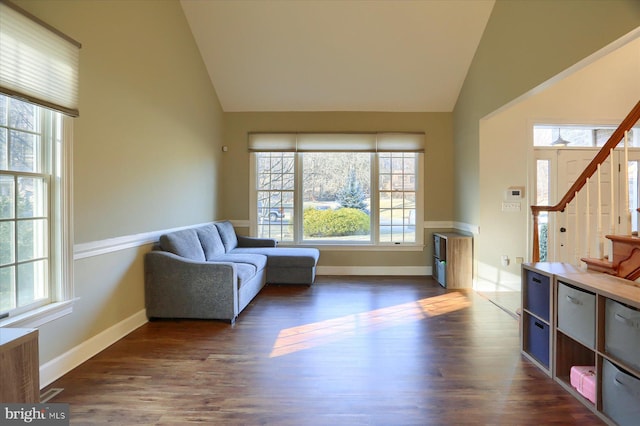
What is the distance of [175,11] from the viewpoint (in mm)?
4027

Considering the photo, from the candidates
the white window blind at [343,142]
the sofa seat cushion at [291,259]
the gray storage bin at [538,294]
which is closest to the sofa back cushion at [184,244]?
the sofa seat cushion at [291,259]

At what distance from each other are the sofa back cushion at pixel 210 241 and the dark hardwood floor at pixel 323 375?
0.98 meters

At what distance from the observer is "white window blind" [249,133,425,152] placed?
5559 mm

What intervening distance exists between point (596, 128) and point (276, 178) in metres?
4.79

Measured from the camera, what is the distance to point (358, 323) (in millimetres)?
3416

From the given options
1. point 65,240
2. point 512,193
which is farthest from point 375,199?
point 65,240

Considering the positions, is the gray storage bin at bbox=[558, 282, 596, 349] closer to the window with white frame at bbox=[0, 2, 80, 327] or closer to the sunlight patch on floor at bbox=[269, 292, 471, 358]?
the sunlight patch on floor at bbox=[269, 292, 471, 358]

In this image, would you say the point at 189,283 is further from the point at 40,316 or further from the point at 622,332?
the point at 622,332

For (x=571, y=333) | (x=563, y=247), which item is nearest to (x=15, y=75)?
(x=571, y=333)

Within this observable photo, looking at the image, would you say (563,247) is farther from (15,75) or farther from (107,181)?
(15,75)

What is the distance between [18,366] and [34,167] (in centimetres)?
143

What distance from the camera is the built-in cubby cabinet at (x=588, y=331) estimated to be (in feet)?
5.81

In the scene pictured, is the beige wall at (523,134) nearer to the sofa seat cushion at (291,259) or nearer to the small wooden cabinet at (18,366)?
the sofa seat cushion at (291,259)

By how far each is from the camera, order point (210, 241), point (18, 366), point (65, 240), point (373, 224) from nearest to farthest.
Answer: point (18, 366), point (65, 240), point (210, 241), point (373, 224)
